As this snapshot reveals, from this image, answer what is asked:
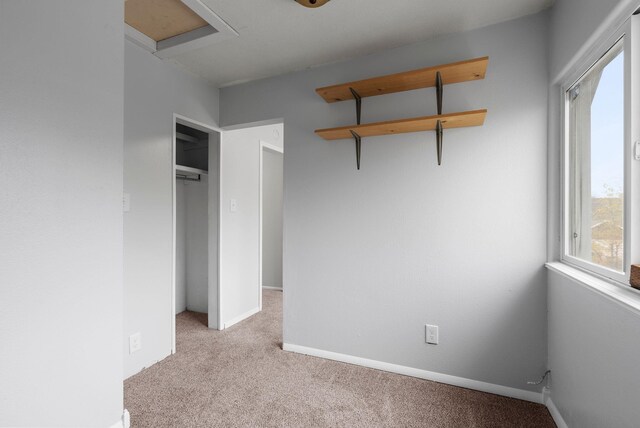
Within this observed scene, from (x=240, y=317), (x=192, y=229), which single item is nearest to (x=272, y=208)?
(x=192, y=229)

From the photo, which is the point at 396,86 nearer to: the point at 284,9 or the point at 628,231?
the point at 284,9

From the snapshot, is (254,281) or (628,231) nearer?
(628,231)

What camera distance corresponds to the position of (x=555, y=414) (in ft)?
5.59

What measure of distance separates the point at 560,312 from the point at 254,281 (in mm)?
2738

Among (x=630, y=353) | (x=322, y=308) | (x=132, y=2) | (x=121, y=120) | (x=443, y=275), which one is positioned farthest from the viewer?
(x=322, y=308)

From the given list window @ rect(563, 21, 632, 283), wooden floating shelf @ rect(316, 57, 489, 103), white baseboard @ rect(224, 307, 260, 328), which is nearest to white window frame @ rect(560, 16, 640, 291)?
window @ rect(563, 21, 632, 283)

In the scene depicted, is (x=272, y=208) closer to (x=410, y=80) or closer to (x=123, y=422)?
(x=410, y=80)

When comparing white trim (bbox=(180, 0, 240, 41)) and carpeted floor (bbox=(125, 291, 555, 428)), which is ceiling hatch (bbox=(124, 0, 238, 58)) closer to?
white trim (bbox=(180, 0, 240, 41))

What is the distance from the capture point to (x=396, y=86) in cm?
211

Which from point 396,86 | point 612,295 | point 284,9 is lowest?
point 612,295

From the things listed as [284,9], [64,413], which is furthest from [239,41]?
[64,413]

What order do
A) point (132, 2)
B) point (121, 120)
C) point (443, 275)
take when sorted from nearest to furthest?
point (121, 120) → point (132, 2) → point (443, 275)

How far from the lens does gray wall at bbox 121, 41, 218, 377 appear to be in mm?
2193

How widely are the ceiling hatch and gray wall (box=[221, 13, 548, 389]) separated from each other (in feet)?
2.28
